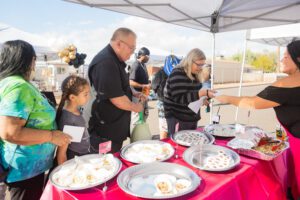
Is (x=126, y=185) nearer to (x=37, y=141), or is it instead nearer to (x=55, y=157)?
(x=37, y=141)

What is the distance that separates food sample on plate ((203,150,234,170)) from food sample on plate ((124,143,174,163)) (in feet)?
0.79

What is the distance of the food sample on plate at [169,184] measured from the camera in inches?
41.3

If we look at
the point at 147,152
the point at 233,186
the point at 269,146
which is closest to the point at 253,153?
the point at 269,146

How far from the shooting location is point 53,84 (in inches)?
480

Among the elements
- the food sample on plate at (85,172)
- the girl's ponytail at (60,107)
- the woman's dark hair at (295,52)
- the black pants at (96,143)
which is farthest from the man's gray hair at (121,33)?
the woman's dark hair at (295,52)

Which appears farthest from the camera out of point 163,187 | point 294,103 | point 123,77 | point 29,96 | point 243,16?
point 243,16

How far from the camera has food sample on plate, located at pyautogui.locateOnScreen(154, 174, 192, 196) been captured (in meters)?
1.05

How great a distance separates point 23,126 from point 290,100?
5.40 feet

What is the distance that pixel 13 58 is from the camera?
3.95 ft

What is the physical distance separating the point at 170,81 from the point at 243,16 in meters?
1.77

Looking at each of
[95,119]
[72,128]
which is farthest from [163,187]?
[95,119]

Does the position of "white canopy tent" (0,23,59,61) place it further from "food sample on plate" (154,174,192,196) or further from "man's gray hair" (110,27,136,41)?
"food sample on plate" (154,174,192,196)

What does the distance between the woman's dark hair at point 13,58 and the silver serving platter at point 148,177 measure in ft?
2.58

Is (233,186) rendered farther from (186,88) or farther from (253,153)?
(186,88)
